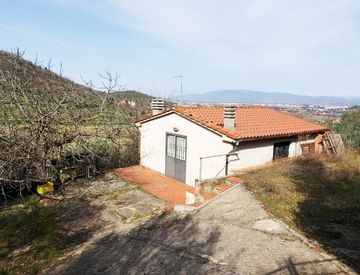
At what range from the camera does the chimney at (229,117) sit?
13688 mm

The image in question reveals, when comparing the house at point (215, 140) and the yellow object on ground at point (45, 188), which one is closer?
the house at point (215, 140)

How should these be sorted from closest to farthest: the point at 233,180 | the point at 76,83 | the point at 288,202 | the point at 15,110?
the point at 288,202
the point at 15,110
the point at 233,180
the point at 76,83

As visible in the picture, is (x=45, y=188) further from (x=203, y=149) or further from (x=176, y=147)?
(x=203, y=149)

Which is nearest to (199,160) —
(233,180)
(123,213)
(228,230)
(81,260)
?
(233,180)

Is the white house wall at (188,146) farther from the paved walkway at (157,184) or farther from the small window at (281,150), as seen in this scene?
the small window at (281,150)

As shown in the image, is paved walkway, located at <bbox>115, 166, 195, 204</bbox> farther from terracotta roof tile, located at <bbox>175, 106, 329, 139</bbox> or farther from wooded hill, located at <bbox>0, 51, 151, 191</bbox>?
terracotta roof tile, located at <bbox>175, 106, 329, 139</bbox>

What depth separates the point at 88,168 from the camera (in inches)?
652

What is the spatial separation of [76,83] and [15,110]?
3.08m

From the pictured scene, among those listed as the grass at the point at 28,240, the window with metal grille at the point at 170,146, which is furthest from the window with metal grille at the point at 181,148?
the grass at the point at 28,240

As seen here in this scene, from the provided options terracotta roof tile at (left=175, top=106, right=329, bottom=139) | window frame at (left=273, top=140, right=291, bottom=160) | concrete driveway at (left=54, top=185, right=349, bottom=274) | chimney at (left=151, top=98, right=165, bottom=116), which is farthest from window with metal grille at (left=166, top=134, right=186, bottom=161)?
concrete driveway at (left=54, top=185, right=349, bottom=274)

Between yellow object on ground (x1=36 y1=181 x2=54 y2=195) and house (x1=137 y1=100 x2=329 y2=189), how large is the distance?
5.40m

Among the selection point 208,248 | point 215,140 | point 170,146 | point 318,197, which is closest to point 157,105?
point 170,146

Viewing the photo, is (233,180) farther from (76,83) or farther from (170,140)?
(76,83)

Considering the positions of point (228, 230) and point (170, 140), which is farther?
→ point (170, 140)
